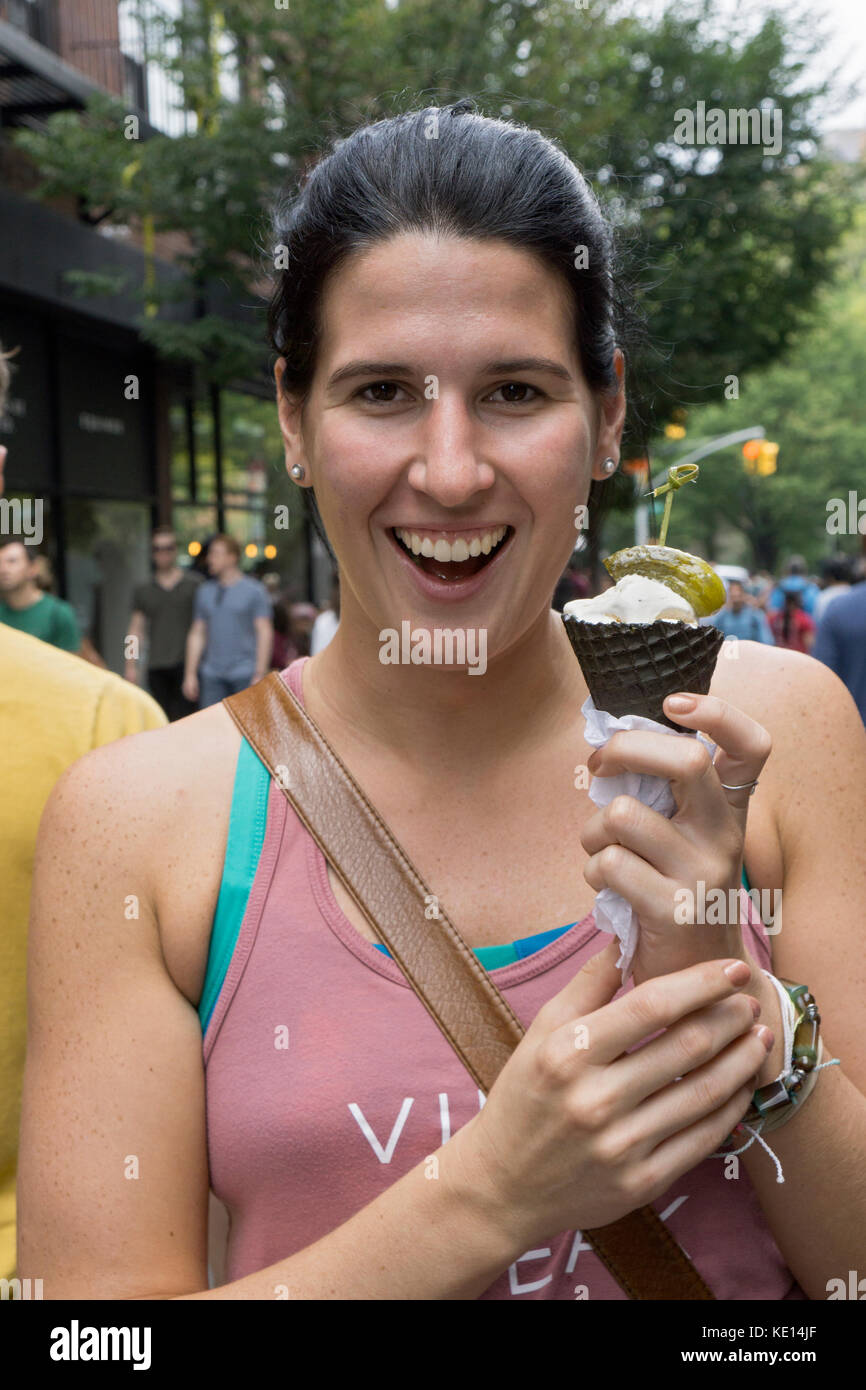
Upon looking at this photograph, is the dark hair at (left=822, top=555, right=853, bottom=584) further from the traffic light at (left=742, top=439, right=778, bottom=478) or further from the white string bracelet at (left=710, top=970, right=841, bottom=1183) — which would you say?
the traffic light at (left=742, top=439, right=778, bottom=478)

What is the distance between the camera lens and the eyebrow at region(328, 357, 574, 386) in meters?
1.90

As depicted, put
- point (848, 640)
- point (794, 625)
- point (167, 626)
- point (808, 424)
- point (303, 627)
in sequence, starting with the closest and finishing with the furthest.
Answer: point (848, 640), point (167, 626), point (794, 625), point (303, 627), point (808, 424)

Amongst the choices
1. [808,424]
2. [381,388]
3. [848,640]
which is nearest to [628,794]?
[381,388]

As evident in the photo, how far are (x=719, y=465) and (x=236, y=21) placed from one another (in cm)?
3549

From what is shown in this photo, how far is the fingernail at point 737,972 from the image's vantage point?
5.11 ft

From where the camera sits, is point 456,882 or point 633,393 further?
point 633,393

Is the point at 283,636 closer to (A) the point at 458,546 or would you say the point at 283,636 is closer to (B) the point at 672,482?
(A) the point at 458,546

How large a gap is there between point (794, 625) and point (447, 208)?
14.7m

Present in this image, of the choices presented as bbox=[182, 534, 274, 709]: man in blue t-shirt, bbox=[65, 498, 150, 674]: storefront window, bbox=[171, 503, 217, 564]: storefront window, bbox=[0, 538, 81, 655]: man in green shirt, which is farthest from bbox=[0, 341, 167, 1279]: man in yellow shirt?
bbox=[171, 503, 217, 564]: storefront window

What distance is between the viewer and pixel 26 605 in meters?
7.44

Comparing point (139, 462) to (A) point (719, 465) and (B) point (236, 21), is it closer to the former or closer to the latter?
(B) point (236, 21)

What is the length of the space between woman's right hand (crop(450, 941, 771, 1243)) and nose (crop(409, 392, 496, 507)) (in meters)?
0.67
